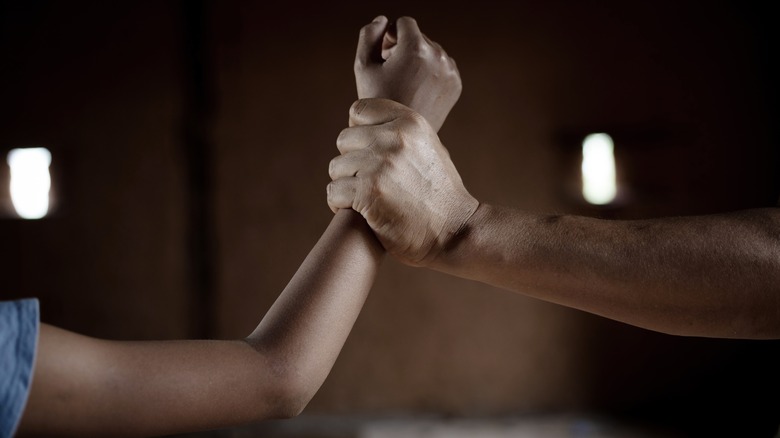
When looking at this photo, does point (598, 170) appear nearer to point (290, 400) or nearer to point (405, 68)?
point (405, 68)

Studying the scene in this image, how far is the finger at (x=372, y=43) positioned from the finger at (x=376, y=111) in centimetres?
17

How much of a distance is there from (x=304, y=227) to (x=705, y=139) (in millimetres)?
3205

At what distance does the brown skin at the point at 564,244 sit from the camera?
0.96m

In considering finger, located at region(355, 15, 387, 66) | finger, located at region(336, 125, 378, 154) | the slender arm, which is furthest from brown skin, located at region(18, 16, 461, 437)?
finger, located at region(355, 15, 387, 66)

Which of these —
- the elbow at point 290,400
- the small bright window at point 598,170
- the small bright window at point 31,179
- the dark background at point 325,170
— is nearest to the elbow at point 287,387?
the elbow at point 290,400

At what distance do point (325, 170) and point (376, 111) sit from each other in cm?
400

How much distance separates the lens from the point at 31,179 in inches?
198

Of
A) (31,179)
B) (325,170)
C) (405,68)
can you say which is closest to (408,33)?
(405,68)

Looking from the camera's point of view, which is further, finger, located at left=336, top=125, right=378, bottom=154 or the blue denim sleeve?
finger, located at left=336, top=125, right=378, bottom=154

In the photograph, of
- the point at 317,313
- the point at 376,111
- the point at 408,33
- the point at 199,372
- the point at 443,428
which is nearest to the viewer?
the point at 199,372

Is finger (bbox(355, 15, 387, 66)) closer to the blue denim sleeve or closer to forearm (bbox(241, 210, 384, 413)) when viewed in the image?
forearm (bbox(241, 210, 384, 413))

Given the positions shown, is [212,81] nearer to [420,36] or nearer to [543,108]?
[543,108]

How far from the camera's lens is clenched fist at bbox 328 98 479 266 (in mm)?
1106

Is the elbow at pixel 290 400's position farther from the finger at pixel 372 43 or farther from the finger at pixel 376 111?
the finger at pixel 372 43
